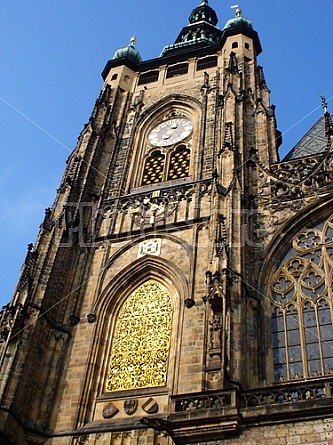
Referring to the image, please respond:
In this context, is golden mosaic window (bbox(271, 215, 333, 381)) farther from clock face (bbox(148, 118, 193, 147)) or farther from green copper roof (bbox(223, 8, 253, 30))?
green copper roof (bbox(223, 8, 253, 30))

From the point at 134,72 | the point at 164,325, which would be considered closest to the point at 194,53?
the point at 134,72

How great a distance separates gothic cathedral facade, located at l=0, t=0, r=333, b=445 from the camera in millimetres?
11125

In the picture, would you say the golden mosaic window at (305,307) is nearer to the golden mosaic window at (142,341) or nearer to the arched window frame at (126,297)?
Result: the arched window frame at (126,297)

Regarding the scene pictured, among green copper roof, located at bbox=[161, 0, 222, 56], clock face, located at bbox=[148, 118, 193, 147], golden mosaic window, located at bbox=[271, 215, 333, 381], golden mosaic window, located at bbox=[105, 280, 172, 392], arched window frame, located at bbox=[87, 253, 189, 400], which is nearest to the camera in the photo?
golden mosaic window, located at bbox=[271, 215, 333, 381]

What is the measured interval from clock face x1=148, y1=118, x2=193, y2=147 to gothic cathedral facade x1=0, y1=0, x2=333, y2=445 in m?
0.12

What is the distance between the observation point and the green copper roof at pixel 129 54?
2533 centimetres

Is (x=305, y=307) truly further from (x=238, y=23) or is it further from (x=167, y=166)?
(x=238, y=23)

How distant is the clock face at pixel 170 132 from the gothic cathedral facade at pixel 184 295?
0.12 meters

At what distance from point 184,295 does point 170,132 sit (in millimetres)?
7967

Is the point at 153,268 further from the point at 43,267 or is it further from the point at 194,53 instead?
the point at 194,53

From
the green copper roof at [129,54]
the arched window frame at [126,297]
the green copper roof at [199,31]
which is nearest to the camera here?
the arched window frame at [126,297]

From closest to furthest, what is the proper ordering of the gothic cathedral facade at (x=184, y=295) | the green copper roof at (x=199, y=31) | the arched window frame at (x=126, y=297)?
the gothic cathedral facade at (x=184, y=295)
the arched window frame at (x=126, y=297)
the green copper roof at (x=199, y=31)

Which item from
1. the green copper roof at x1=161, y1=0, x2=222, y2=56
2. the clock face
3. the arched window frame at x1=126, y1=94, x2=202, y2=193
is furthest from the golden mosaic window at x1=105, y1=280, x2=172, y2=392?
the green copper roof at x1=161, y1=0, x2=222, y2=56

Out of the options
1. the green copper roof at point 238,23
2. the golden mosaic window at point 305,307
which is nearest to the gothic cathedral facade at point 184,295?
the golden mosaic window at point 305,307
